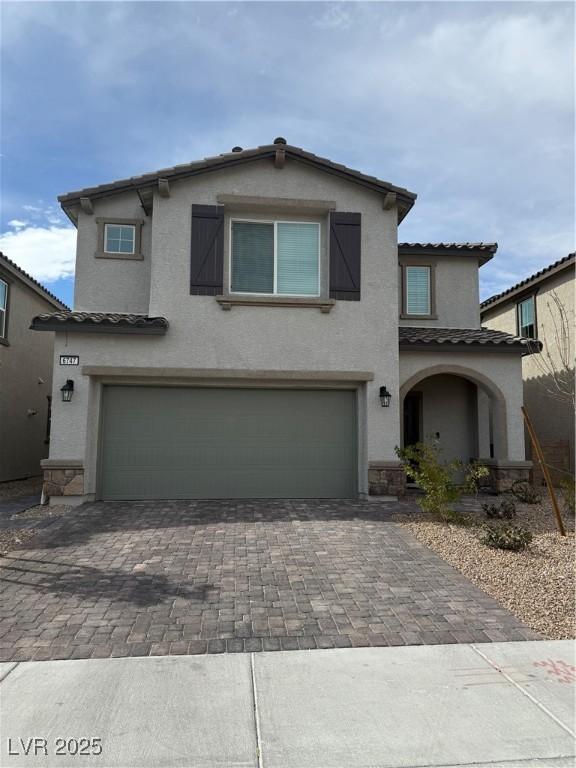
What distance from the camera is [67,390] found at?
33.1 feet

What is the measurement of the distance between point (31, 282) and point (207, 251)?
303 inches

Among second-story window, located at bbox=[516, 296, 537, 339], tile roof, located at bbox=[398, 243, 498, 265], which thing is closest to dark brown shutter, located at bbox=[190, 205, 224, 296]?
tile roof, located at bbox=[398, 243, 498, 265]

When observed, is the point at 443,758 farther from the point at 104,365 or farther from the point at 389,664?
the point at 104,365

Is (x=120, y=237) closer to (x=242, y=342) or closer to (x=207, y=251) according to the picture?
(x=207, y=251)

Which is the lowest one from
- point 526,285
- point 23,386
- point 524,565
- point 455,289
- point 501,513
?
point 524,565

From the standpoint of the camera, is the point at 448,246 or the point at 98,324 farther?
the point at 448,246

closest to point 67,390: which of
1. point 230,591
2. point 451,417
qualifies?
point 230,591

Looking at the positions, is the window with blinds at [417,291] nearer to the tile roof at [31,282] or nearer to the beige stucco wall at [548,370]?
the beige stucco wall at [548,370]

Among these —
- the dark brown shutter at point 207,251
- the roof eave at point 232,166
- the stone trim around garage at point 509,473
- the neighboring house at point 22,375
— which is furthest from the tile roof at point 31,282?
the stone trim around garage at point 509,473

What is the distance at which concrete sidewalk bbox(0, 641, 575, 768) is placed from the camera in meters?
3.02

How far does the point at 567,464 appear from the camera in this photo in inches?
535

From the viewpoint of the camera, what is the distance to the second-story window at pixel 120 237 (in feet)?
38.5

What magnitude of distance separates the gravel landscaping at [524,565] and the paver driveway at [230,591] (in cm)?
23

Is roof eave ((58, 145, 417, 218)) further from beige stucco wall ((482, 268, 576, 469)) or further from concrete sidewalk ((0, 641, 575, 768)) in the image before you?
concrete sidewalk ((0, 641, 575, 768))
